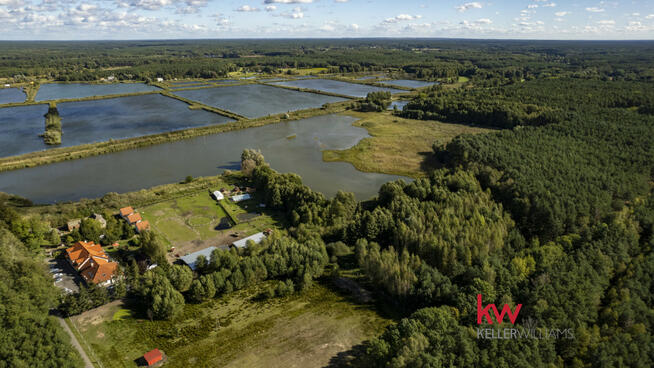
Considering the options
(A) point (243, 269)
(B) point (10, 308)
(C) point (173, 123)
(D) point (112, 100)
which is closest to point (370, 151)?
(A) point (243, 269)

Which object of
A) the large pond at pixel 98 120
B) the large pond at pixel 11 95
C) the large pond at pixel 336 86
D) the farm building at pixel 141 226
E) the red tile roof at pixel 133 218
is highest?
the large pond at pixel 336 86

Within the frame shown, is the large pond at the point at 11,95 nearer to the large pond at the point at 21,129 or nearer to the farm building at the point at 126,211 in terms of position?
the large pond at the point at 21,129

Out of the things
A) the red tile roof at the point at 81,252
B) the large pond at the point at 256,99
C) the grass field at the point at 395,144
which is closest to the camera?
the red tile roof at the point at 81,252

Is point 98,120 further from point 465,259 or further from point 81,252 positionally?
point 465,259

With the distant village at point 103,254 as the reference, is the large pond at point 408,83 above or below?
above

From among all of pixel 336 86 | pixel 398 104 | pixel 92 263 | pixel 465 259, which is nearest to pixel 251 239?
pixel 92 263

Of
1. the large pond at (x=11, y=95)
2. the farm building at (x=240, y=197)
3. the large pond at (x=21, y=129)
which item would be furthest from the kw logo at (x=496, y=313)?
the large pond at (x=11, y=95)
